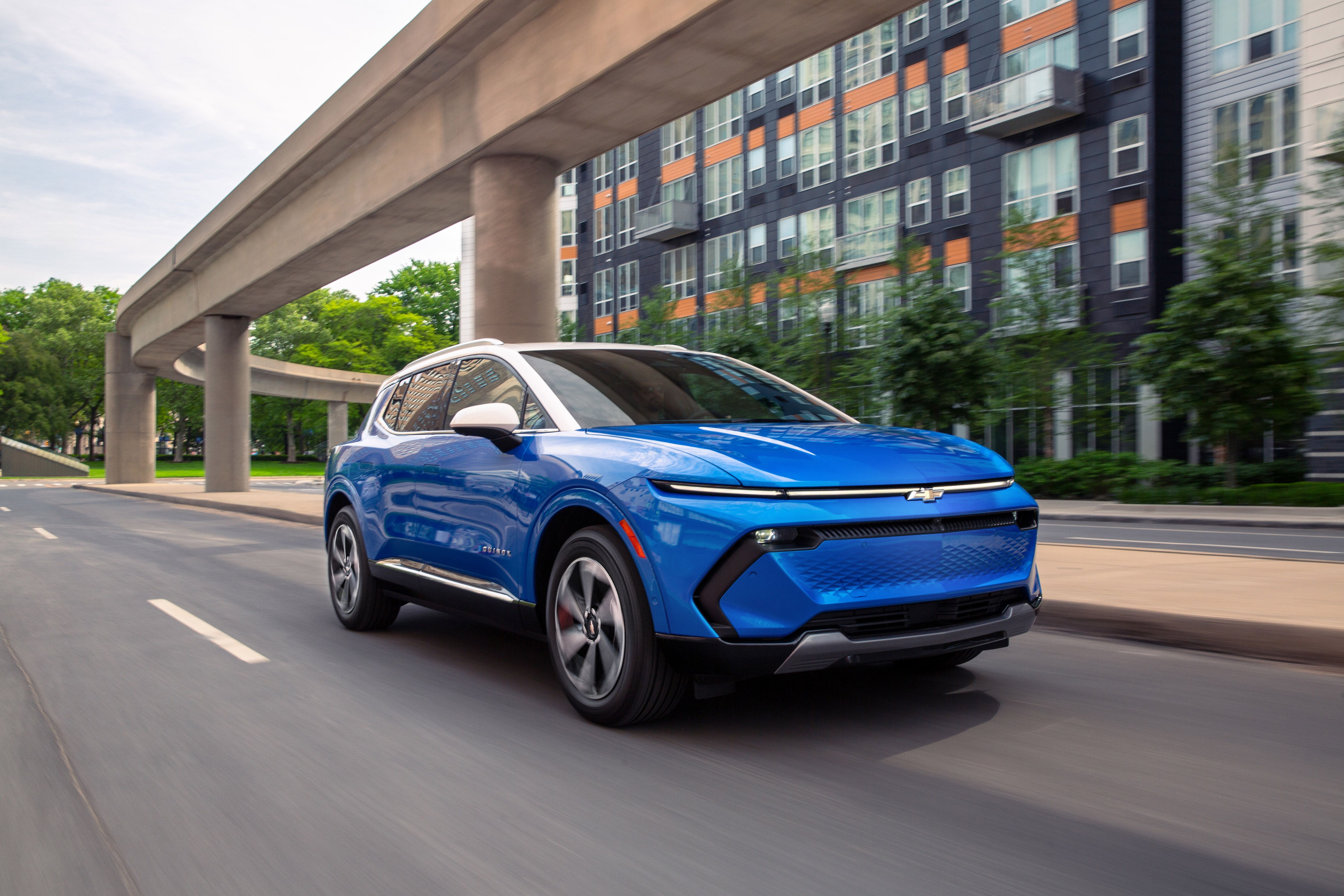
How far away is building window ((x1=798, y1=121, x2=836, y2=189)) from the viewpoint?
134 feet

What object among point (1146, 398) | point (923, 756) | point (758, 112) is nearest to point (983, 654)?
point (923, 756)

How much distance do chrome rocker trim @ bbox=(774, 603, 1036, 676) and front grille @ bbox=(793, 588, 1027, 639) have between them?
2 centimetres

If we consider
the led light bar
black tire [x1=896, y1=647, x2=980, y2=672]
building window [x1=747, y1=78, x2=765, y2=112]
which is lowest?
black tire [x1=896, y1=647, x2=980, y2=672]

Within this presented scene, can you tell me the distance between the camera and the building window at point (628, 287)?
51.3m

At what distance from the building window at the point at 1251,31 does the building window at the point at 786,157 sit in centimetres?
1643

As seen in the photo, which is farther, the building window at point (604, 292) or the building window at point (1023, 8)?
the building window at point (604, 292)

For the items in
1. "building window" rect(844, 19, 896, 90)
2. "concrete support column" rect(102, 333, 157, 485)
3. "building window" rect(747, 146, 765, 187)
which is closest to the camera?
"building window" rect(844, 19, 896, 90)

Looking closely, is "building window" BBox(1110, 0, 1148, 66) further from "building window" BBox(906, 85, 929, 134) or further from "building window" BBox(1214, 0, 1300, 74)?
"building window" BBox(906, 85, 929, 134)

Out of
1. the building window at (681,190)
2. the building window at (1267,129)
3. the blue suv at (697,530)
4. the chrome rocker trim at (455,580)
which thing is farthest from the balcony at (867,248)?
the blue suv at (697,530)

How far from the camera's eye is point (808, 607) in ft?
12.3

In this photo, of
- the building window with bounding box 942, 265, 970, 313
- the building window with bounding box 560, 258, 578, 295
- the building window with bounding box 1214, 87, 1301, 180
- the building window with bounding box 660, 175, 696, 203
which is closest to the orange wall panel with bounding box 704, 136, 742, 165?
the building window with bounding box 660, 175, 696, 203

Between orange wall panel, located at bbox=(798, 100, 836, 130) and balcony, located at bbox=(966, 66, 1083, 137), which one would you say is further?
orange wall panel, located at bbox=(798, 100, 836, 130)

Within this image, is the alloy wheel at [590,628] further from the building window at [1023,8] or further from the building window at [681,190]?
the building window at [681,190]

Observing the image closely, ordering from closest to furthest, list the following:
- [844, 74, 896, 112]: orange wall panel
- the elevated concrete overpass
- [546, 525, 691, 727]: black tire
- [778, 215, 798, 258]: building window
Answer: [546, 525, 691, 727]: black tire → the elevated concrete overpass → [844, 74, 896, 112]: orange wall panel → [778, 215, 798, 258]: building window
